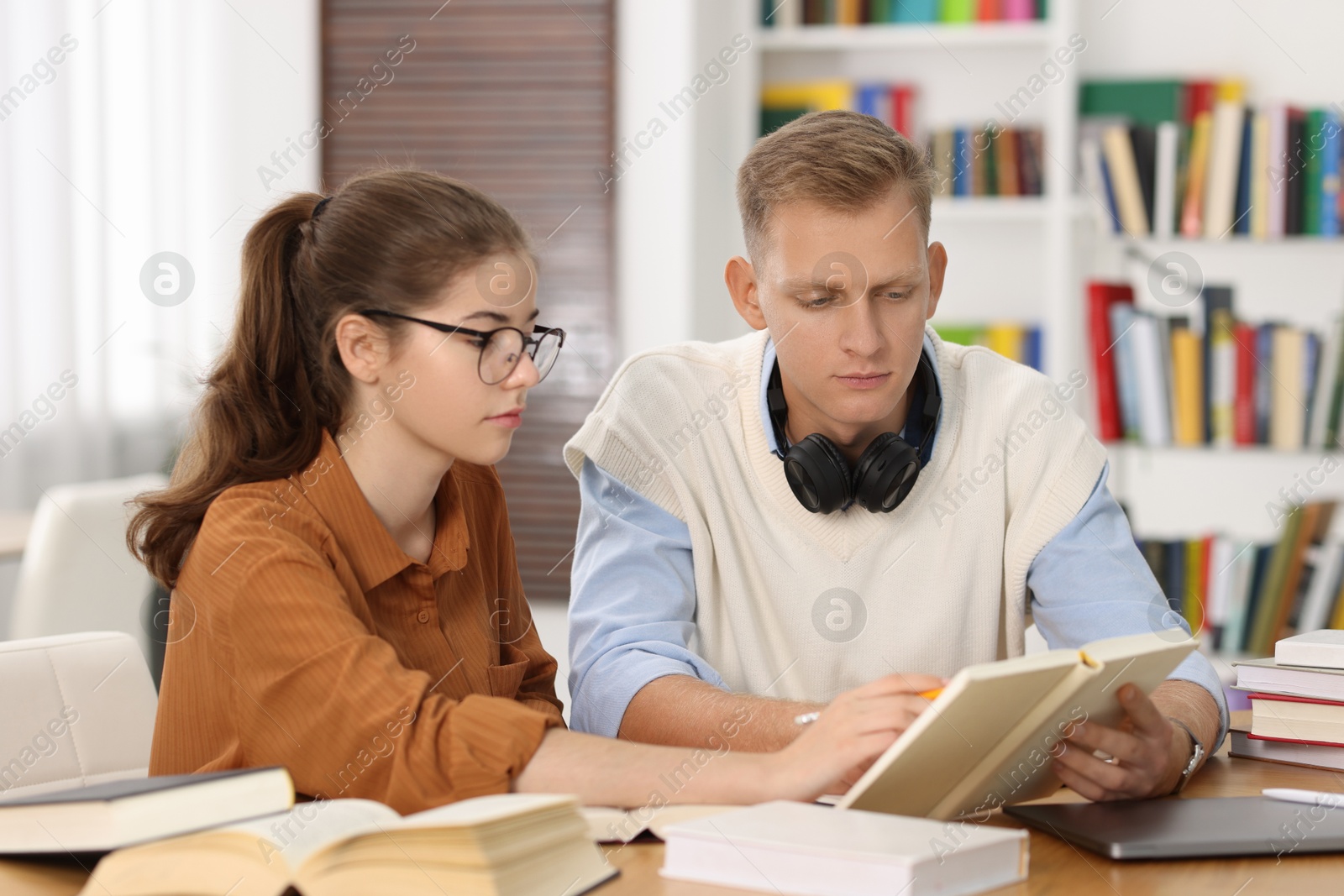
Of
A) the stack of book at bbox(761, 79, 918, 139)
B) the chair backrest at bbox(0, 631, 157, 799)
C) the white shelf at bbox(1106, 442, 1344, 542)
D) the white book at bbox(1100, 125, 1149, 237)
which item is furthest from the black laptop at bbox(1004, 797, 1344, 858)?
the stack of book at bbox(761, 79, 918, 139)

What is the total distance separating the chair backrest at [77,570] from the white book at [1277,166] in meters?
2.72

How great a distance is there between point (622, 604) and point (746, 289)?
0.42 m

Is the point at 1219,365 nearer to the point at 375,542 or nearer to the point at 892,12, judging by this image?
the point at 892,12

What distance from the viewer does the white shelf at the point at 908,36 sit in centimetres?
357

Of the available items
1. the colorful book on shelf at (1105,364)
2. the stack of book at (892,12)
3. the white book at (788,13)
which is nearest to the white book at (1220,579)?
the colorful book on shelf at (1105,364)

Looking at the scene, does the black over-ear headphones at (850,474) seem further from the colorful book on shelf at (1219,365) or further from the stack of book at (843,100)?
the stack of book at (843,100)

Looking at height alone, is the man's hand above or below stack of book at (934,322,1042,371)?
below

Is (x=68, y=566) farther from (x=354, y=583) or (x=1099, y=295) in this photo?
(x=1099, y=295)

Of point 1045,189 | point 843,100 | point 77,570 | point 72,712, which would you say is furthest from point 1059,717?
point 843,100

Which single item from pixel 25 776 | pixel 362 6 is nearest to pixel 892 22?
pixel 362 6

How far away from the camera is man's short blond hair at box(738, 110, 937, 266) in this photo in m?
1.46

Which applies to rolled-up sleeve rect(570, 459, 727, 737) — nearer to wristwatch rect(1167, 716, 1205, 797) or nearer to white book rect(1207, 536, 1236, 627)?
wristwatch rect(1167, 716, 1205, 797)

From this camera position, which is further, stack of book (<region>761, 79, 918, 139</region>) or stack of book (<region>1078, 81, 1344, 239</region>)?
stack of book (<region>761, 79, 918, 139</region>)

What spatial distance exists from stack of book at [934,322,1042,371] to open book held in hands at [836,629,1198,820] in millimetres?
Result: 2534
